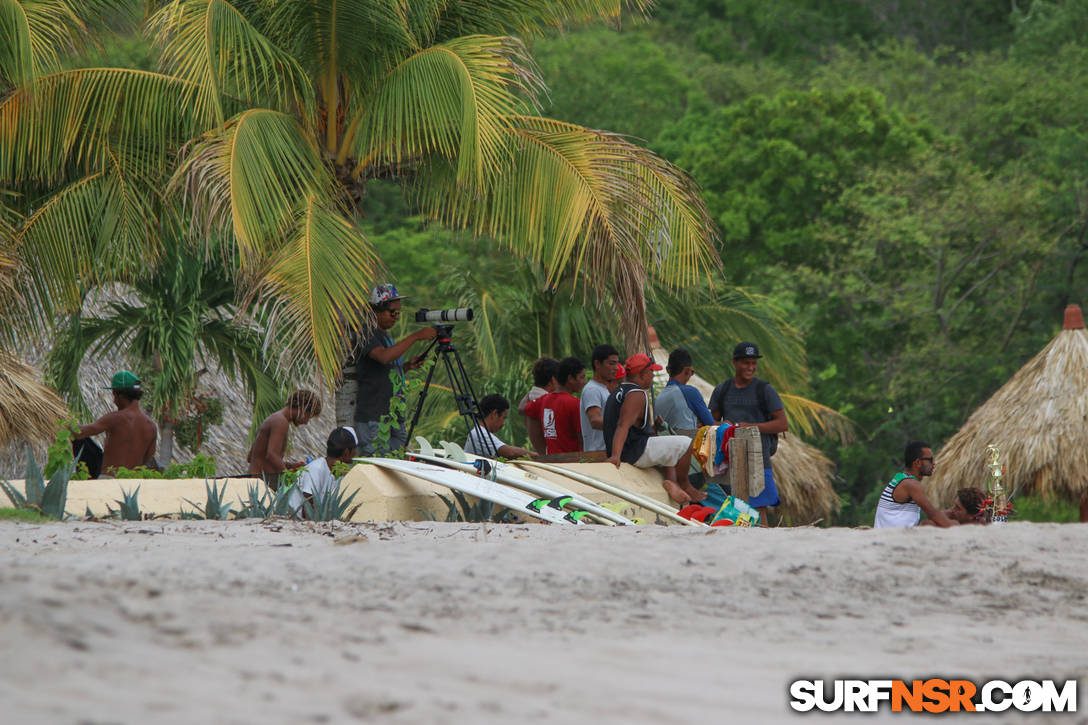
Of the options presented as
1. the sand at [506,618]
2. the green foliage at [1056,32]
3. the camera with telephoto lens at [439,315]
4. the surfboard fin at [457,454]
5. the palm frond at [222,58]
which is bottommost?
the sand at [506,618]

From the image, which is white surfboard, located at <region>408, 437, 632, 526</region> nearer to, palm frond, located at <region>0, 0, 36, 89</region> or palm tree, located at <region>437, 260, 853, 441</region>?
palm frond, located at <region>0, 0, 36, 89</region>

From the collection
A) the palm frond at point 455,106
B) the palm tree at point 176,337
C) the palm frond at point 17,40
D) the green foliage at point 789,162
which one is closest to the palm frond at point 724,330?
the palm tree at point 176,337

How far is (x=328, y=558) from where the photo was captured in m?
5.07

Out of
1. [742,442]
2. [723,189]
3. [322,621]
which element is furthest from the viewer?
[723,189]

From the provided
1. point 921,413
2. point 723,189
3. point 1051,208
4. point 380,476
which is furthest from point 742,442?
point 723,189

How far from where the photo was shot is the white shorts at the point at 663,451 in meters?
8.77

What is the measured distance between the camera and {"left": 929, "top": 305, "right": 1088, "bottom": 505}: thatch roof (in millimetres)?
13008

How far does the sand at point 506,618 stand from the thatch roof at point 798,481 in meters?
7.91

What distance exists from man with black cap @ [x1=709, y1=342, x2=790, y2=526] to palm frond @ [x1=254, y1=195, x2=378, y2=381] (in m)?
2.55

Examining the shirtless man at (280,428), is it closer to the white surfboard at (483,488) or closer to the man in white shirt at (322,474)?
the man in white shirt at (322,474)

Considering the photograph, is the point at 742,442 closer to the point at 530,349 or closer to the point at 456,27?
the point at 456,27

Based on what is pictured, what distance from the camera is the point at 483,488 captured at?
7.54m

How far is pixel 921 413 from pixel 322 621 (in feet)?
59.4

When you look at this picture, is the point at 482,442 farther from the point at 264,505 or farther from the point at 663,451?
the point at 264,505
